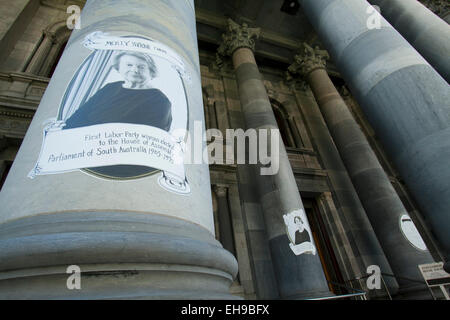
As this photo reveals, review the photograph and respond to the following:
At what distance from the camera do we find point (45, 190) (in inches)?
60.1

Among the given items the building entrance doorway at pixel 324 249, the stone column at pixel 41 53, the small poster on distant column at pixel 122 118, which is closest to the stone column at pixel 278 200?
the building entrance doorway at pixel 324 249

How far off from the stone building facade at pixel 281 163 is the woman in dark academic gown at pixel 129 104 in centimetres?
31

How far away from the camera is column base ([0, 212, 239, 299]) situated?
3.90ft

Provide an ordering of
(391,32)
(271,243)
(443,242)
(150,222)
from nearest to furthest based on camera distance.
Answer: (150,222)
(443,242)
(391,32)
(271,243)

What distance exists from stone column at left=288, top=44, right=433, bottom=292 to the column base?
6.91 meters

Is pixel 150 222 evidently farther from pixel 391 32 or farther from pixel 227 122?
pixel 227 122

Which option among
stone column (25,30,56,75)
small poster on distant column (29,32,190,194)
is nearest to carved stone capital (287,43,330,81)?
stone column (25,30,56,75)

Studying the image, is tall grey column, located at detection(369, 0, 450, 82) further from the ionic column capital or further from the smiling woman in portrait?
the smiling woman in portrait

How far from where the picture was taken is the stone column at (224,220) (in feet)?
23.1

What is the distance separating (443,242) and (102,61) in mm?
3905

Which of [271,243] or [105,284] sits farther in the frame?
[271,243]

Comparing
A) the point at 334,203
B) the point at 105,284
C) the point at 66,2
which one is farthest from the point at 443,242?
the point at 66,2

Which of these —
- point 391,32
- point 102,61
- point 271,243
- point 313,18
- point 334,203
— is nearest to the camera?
point 102,61

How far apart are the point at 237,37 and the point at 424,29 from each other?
6895 mm
